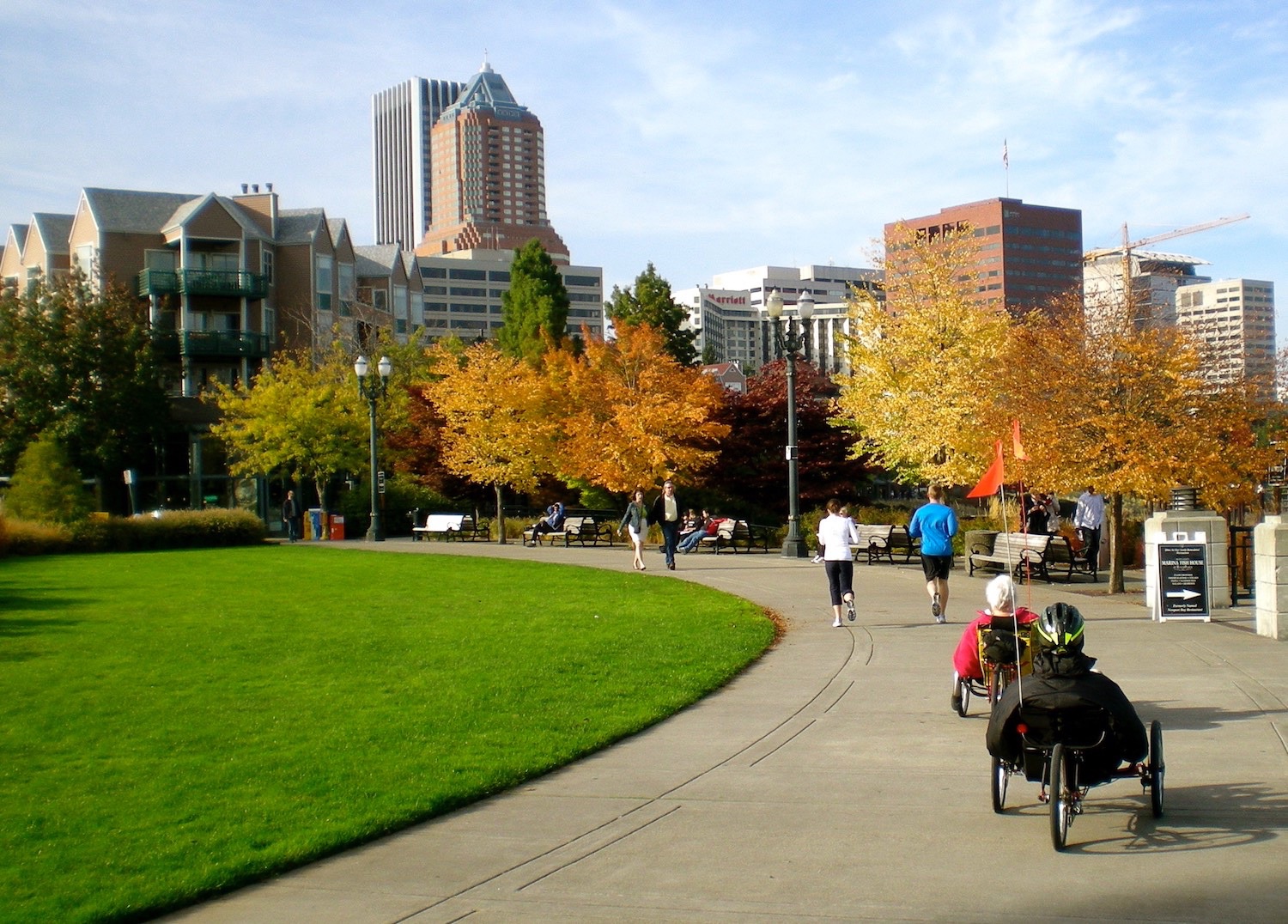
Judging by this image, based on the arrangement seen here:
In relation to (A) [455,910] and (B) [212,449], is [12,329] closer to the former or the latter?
(B) [212,449]

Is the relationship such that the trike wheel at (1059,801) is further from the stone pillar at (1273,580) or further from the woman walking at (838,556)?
the woman walking at (838,556)

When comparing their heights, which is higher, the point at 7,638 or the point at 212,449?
the point at 212,449

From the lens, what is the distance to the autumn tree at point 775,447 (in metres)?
37.4

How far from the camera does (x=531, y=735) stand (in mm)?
9023

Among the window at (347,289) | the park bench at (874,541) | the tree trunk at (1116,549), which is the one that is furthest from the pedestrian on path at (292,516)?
the tree trunk at (1116,549)

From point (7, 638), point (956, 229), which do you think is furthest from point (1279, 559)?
point (956, 229)

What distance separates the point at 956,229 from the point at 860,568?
1710cm

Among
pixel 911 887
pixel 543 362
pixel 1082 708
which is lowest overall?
pixel 911 887

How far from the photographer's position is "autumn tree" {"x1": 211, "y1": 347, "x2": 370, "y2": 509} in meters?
44.9

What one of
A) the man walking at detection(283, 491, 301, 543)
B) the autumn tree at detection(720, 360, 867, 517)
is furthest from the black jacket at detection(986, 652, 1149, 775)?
the man walking at detection(283, 491, 301, 543)

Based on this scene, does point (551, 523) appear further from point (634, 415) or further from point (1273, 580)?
point (1273, 580)

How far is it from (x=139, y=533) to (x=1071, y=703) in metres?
33.7

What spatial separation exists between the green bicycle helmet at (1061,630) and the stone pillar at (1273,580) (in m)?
8.18

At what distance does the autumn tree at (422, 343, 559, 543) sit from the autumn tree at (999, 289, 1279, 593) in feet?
70.0
